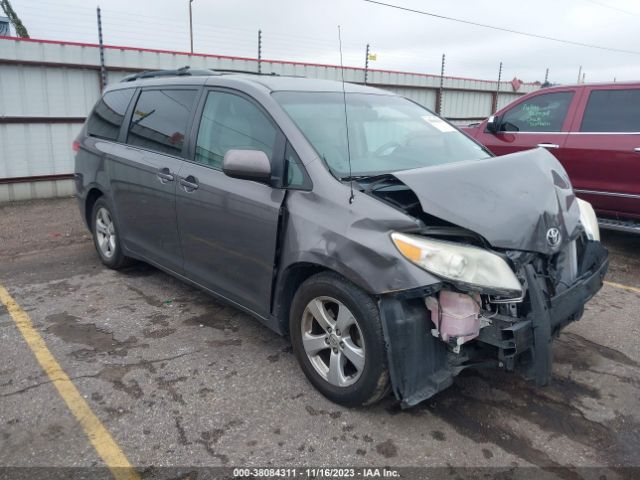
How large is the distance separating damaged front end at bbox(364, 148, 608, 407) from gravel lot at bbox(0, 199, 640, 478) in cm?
35

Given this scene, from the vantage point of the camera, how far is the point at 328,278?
9.46 ft

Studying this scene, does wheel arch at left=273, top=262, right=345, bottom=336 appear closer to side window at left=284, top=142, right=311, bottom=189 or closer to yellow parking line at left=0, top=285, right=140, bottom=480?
side window at left=284, top=142, right=311, bottom=189

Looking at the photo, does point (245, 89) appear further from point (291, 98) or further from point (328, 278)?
point (328, 278)

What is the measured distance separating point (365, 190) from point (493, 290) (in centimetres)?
86

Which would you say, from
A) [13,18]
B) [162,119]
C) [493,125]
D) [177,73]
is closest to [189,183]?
[162,119]

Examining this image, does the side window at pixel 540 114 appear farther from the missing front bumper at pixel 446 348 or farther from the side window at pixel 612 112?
the missing front bumper at pixel 446 348

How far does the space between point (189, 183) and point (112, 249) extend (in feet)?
6.10

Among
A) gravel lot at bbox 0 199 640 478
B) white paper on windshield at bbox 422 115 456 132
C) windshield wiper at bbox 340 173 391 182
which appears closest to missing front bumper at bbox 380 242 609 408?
gravel lot at bbox 0 199 640 478

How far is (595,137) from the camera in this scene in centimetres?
607

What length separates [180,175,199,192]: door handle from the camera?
3.74 metres

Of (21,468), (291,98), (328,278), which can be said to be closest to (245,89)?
(291,98)

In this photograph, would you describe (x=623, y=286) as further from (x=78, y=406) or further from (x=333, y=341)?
(x=78, y=406)

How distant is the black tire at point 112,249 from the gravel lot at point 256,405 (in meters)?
0.69

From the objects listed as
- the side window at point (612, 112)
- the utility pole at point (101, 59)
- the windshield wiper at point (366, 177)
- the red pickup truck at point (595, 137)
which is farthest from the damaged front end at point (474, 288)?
the utility pole at point (101, 59)
